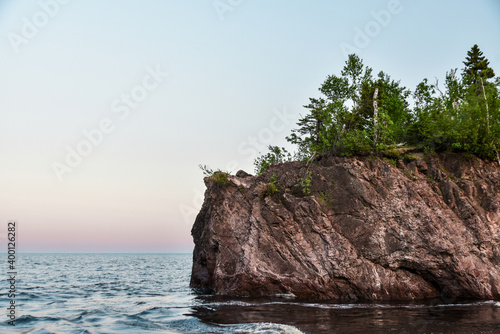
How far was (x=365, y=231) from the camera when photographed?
1002 inches

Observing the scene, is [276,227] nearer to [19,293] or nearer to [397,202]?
[397,202]

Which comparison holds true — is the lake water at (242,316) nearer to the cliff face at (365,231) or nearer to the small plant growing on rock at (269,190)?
the cliff face at (365,231)

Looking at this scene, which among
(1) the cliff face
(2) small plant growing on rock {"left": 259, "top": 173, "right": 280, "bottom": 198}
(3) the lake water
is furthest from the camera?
(2) small plant growing on rock {"left": 259, "top": 173, "right": 280, "bottom": 198}

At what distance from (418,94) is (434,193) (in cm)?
1719

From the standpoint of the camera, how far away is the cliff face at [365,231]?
2444 cm

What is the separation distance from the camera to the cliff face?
24438mm

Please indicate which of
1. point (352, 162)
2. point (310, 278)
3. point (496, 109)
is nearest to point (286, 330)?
point (310, 278)

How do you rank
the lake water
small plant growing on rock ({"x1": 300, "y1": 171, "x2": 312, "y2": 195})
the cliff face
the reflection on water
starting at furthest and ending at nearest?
small plant growing on rock ({"x1": 300, "y1": 171, "x2": 312, "y2": 195}) < the cliff face < the lake water < the reflection on water

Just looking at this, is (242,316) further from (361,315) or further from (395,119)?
(395,119)

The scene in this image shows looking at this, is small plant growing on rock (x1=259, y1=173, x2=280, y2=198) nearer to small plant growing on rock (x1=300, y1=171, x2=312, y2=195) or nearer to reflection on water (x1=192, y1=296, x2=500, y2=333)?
small plant growing on rock (x1=300, y1=171, x2=312, y2=195)

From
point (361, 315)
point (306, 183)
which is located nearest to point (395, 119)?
point (306, 183)

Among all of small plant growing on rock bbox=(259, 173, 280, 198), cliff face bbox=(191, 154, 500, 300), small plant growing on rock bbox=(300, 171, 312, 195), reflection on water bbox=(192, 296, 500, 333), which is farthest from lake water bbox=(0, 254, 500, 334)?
small plant growing on rock bbox=(300, 171, 312, 195)

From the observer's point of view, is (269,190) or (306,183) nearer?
(306,183)

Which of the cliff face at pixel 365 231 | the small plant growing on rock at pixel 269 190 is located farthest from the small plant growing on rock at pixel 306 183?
the small plant growing on rock at pixel 269 190
